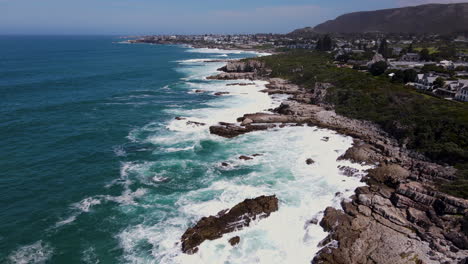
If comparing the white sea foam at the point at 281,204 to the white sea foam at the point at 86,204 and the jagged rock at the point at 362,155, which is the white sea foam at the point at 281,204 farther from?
the white sea foam at the point at 86,204

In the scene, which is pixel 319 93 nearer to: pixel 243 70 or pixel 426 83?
pixel 426 83

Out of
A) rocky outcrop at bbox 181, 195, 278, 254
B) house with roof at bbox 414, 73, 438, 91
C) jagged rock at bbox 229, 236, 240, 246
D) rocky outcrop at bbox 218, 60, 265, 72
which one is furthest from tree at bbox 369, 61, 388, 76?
jagged rock at bbox 229, 236, 240, 246

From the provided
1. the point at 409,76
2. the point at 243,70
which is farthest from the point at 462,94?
the point at 243,70

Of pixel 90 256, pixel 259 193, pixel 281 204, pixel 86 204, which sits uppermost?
pixel 259 193

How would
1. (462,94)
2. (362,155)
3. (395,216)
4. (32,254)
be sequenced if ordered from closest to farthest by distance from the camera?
1. (32,254)
2. (395,216)
3. (362,155)
4. (462,94)

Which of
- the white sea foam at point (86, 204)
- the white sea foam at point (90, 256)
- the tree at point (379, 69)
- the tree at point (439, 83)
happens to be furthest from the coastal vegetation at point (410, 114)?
the white sea foam at point (86, 204)

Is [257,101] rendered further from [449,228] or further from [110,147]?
[449,228]
